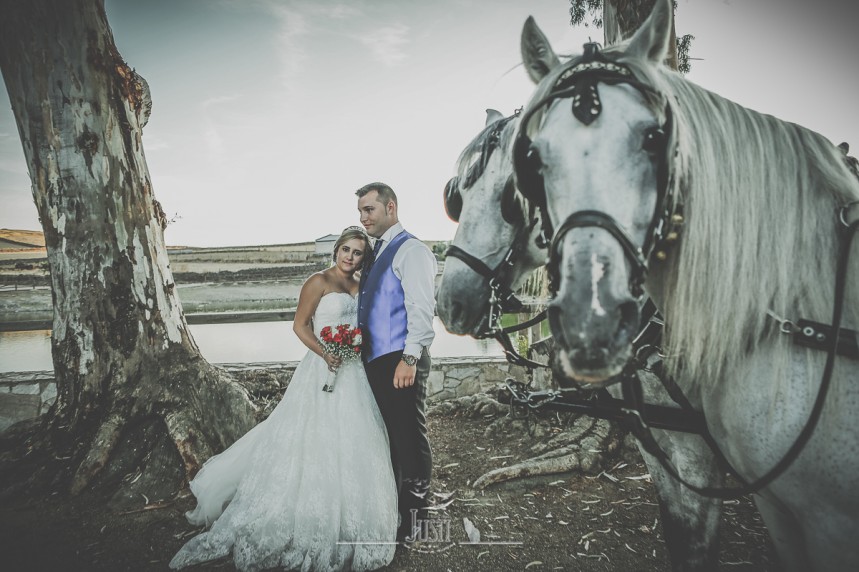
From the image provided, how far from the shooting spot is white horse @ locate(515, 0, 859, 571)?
3.16 ft

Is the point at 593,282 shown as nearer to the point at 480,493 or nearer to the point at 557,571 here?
the point at 557,571

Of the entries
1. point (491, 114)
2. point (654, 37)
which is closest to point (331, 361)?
point (491, 114)

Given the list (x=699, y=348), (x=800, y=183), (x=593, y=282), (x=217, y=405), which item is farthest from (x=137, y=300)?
(x=800, y=183)

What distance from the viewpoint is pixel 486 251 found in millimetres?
1923

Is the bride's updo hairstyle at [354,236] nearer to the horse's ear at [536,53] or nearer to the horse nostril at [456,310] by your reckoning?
the horse nostril at [456,310]

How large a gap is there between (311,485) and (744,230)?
2882mm

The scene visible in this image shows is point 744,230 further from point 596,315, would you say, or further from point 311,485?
point 311,485

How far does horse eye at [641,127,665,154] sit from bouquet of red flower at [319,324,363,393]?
2247mm

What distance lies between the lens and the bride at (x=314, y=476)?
2.48 m

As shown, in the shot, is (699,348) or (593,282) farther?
(699,348)

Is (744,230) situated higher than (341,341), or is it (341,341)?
(744,230)

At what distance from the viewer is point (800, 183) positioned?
1.25 m

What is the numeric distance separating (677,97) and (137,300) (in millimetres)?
4479

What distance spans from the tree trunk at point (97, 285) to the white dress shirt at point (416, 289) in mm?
2286
